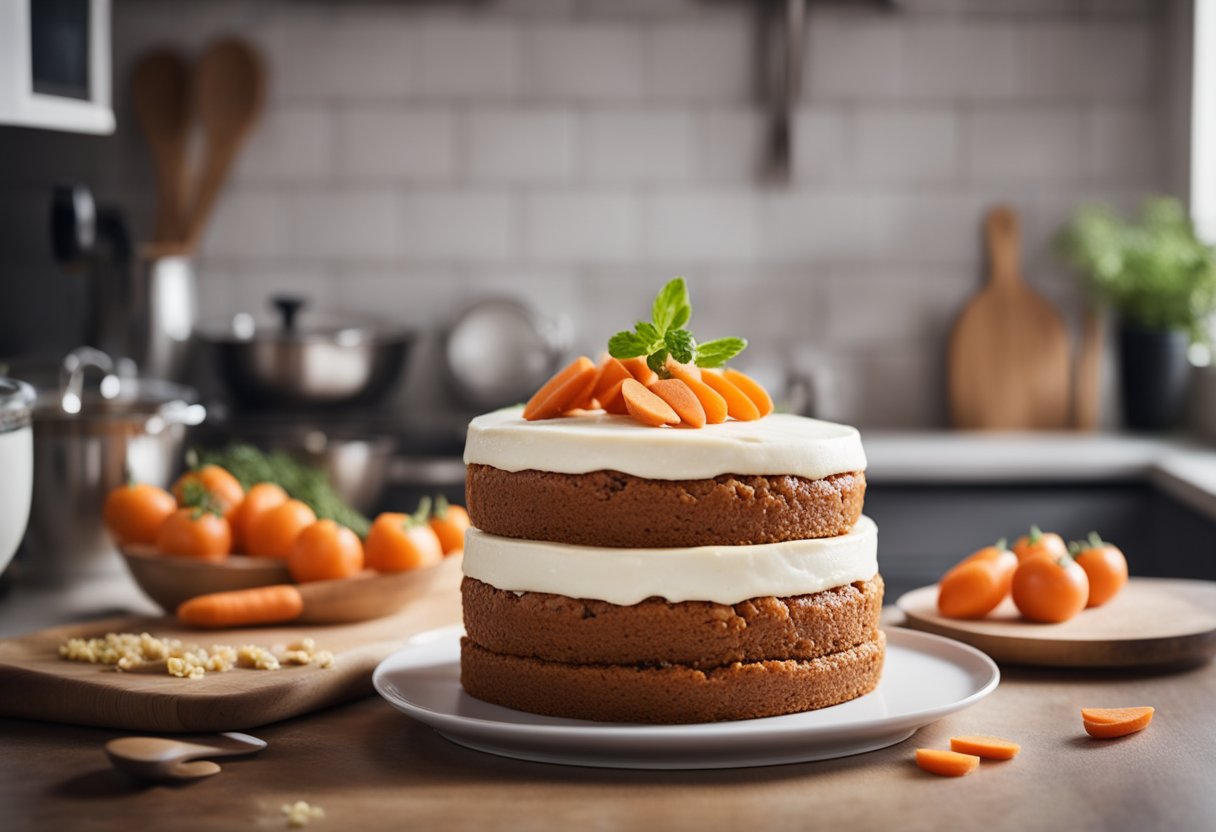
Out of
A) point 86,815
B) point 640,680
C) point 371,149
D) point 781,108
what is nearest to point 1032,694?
point 640,680

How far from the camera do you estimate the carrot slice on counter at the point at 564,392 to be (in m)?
1.13

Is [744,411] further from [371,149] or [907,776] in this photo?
[371,149]

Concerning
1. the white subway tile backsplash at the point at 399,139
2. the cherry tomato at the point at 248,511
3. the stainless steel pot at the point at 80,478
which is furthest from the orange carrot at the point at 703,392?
the white subway tile backsplash at the point at 399,139

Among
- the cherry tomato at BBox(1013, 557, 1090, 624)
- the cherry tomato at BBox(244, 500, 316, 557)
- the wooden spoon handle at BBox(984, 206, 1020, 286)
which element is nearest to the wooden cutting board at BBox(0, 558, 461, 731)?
the cherry tomato at BBox(244, 500, 316, 557)

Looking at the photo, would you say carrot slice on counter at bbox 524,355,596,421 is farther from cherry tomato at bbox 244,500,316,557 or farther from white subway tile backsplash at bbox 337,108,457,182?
white subway tile backsplash at bbox 337,108,457,182

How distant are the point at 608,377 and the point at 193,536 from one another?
55 cm

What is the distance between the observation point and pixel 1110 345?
3350mm

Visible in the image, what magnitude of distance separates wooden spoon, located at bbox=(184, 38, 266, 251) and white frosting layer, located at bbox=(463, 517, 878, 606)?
2416 millimetres

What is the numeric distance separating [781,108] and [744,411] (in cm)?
227

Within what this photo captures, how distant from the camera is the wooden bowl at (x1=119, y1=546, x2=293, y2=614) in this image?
4.69ft

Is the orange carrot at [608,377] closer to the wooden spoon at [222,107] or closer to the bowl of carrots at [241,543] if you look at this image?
the bowl of carrots at [241,543]

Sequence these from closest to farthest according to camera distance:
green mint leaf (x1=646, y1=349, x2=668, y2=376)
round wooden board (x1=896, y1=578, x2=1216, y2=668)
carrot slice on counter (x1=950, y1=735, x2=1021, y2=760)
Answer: carrot slice on counter (x1=950, y1=735, x2=1021, y2=760) → green mint leaf (x1=646, y1=349, x2=668, y2=376) → round wooden board (x1=896, y1=578, x2=1216, y2=668)

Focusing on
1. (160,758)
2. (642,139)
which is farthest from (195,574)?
(642,139)

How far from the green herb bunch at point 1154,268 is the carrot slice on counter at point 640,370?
225 cm
